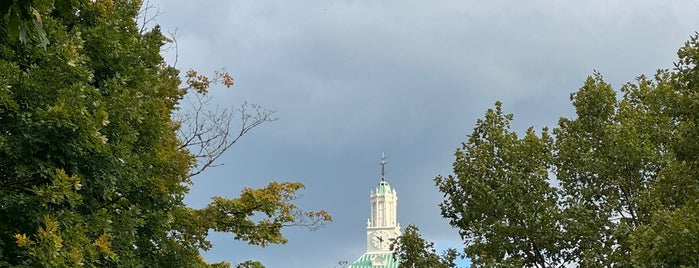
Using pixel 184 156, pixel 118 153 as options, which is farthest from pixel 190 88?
pixel 118 153

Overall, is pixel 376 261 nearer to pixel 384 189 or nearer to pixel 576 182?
pixel 384 189

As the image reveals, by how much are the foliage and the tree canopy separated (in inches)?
0.8

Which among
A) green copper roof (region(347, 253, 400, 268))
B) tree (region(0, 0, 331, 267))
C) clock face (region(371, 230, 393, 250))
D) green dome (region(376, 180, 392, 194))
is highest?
green dome (region(376, 180, 392, 194))

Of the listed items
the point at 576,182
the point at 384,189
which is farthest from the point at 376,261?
the point at 576,182

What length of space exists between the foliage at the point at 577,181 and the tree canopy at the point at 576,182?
20mm

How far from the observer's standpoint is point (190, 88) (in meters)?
20.2

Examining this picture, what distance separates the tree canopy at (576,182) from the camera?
1548 centimetres

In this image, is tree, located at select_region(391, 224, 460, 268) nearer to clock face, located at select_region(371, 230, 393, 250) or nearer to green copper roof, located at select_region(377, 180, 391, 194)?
clock face, located at select_region(371, 230, 393, 250)

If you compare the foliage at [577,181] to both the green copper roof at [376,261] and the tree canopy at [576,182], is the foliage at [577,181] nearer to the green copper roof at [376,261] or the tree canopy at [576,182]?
the tree canopy at [576,182]

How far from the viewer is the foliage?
1544 cm

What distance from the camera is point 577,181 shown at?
17.2 meters

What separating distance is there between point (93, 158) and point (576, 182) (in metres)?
9.63

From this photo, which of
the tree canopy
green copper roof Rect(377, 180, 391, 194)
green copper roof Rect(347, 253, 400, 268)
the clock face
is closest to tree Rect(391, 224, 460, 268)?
the tree canopy

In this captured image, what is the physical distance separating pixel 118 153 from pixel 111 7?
333 cm
